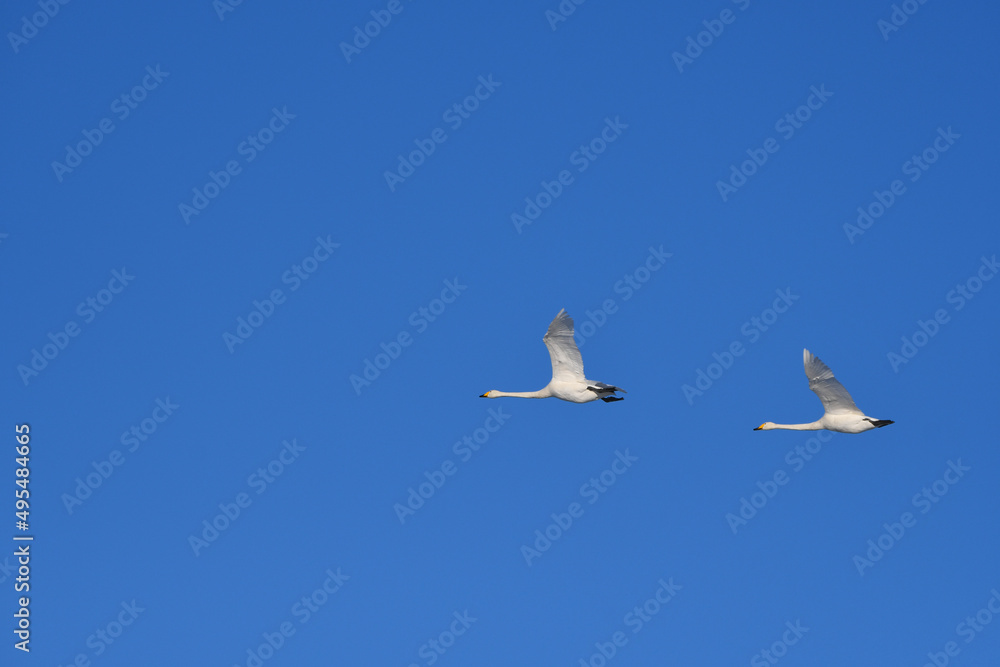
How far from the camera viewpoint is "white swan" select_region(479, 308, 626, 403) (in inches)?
3105

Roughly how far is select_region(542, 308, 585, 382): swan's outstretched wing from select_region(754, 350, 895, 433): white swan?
23.7 feet

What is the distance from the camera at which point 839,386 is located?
259 feet

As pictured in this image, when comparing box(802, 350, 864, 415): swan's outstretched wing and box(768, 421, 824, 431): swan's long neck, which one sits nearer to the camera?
box(802, 350, 864, 415): swan's outstretched wing

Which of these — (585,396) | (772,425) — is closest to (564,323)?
(585,396)

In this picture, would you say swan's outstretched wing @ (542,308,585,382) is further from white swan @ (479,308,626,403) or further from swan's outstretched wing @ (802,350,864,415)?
swan's outstretched wing @ (802,350,864,415)

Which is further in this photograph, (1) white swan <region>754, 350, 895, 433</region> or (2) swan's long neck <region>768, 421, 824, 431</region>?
(2) swan's long neck <region>768, 421, 824, 431</region>

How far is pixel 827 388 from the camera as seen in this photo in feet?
259

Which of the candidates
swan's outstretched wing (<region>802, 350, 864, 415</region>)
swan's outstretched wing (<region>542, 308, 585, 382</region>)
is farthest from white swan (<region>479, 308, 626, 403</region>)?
swan's outstretched wing (<region>802, 350, 864, 415</region>)

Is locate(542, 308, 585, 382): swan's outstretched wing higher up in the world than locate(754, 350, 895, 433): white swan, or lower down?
lower down

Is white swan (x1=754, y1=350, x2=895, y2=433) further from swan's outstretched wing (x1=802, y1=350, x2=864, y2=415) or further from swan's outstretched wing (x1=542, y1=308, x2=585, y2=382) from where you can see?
swan's outstretched wing (x1=542, y1=308, x2=585, y2=382)

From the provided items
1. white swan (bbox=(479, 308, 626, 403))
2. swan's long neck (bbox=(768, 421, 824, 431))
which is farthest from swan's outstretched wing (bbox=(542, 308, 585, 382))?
swan's long neck (bbox=(768, 421, 824, 431))

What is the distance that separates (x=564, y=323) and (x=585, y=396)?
9.58ft

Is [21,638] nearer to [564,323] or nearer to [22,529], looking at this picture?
[22,529]

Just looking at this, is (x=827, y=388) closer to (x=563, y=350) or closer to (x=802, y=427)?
(x=802, y=427)
